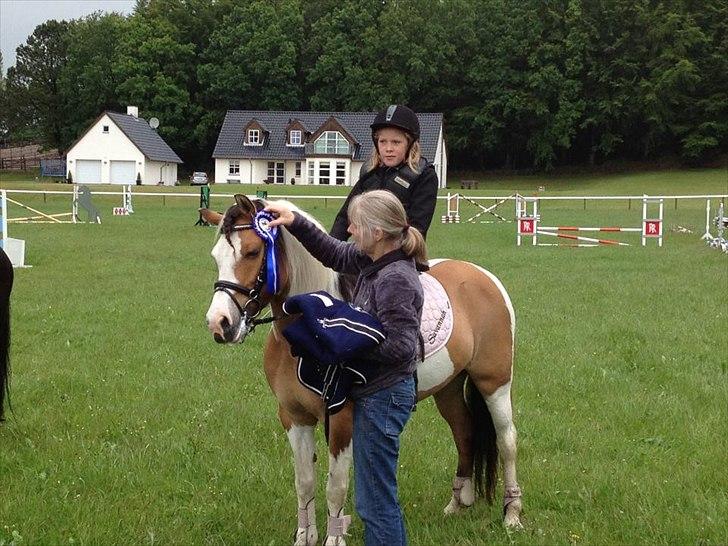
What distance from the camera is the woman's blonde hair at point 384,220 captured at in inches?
132

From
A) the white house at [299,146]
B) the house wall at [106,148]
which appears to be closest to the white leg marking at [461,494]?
the white house at [299,146]

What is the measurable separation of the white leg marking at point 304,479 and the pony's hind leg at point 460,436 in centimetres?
105

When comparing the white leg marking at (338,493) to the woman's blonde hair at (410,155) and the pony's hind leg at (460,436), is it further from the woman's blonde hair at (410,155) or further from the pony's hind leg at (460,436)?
the woman's blonde hair at (410,155)

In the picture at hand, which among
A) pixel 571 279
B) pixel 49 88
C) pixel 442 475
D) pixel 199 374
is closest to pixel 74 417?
pixel 199 374

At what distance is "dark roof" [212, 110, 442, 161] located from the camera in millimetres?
61000

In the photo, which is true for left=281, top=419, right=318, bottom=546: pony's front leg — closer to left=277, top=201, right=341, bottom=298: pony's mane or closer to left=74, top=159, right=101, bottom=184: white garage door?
left=277, top=201, right=341, bottom=298: pony's mane

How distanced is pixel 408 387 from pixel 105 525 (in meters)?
2.15

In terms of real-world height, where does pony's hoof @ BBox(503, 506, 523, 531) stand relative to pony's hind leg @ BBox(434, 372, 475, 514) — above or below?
below

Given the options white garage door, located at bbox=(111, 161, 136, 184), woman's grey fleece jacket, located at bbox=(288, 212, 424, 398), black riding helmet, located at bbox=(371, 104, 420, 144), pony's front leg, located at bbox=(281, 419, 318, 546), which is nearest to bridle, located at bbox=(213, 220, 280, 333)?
woman's grey fleece jacket, located at bbox=(288, 212, 424, 398)

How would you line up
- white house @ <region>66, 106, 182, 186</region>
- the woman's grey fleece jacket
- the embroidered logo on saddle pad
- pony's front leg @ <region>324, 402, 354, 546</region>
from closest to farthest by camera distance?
the woman's grey fleece jacket
pony's front leg @ <region>324, 402, 354, 546</region>
the embroidered logo on saddle pad
white house @ <region>66, 106, 182, 186</region>

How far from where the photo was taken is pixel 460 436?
16.0 feet

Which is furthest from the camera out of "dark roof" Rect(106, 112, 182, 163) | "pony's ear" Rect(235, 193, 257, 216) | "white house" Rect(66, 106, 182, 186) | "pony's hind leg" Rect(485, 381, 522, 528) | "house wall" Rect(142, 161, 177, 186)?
"house wall" Rect(142, 161, 177, 186)

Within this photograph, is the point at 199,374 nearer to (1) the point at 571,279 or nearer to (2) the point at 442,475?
(2) the point at 442,475

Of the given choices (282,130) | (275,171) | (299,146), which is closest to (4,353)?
(299,146)
